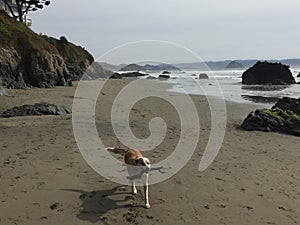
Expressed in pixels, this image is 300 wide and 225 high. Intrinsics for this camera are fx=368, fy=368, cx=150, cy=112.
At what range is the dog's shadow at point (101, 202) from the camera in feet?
17.0

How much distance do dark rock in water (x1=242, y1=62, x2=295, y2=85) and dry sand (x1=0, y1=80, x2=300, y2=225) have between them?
47495mm

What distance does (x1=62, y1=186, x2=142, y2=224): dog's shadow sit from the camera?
520 cm

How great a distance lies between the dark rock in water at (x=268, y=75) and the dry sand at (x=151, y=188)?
4749 cm

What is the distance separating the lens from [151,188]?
633cm

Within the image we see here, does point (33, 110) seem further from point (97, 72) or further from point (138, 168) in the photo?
point (97, 72)

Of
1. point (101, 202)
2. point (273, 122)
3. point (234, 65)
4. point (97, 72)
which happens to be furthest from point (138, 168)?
point (234, 65)

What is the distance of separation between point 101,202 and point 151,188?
103cm

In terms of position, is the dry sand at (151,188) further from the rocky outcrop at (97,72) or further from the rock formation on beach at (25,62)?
the rocky outcrop at (97,72)

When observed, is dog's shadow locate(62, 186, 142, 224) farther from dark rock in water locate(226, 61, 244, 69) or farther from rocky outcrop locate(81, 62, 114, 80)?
dark rock in water locate(226, 61, 244, 69)

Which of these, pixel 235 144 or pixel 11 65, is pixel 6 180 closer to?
pixel 235 144

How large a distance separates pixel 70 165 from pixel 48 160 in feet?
1.72

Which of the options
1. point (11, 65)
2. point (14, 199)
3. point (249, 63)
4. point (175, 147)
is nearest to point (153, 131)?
point (175, 147)

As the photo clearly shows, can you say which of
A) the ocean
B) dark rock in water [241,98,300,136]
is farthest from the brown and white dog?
the ocean

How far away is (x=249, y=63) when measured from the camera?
161 meters
